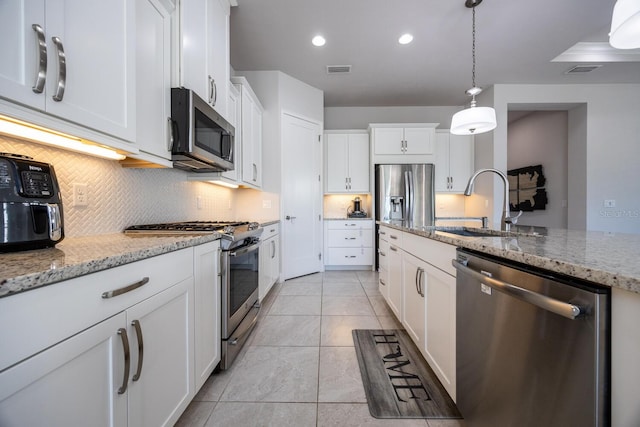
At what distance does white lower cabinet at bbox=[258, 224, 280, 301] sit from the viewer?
243 cm

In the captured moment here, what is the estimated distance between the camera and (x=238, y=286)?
1.68m

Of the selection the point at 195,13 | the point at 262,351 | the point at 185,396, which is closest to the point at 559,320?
the point at 185,396

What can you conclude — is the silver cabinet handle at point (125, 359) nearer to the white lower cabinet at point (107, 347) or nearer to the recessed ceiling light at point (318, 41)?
the white lower cabinet at point (107, 347)

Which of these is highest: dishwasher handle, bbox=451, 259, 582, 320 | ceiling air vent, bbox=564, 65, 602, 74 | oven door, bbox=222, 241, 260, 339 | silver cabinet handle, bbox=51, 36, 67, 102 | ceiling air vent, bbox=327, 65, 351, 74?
ceiling air vent, bbox=564, 65, 602, 74

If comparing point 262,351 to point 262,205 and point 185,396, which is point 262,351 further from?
point 262,205

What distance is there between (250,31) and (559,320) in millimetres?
3338

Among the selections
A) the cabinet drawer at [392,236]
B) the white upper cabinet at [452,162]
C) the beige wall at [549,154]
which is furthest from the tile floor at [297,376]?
the beige wall at [549,154]

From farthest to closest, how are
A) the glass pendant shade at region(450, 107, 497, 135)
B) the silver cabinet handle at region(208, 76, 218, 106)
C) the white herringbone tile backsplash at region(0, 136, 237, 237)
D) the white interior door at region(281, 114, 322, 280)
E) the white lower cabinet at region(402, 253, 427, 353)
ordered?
the white interior door at region(281, 114, 322, 280) < the glass pendant shade at region(450, 107, 497, 135) < the silver cabinet handle at region(208, 76, 218, 106) < the white lower cabinet at region(402, 253, 427, 353) < the white herringbone tile backsplash at region(0, 136, 237, 237)

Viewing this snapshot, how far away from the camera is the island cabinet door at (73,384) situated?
492 millimetres

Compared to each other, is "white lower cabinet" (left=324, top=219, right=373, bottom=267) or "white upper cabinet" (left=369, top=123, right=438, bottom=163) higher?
"white upper cabinet" (left=369, top=123, right=438, bottom=163)

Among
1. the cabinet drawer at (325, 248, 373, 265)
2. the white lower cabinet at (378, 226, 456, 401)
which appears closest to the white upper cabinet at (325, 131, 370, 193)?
the cabinet drawer at (325, 248, 373, 265)

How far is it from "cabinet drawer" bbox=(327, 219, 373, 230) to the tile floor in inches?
64.4

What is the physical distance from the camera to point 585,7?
7.83ft

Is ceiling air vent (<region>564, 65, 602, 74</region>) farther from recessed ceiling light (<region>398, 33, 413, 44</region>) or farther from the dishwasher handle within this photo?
the dishwasher handle
